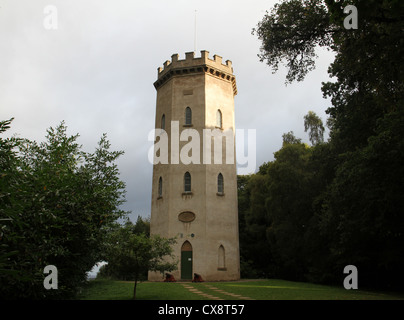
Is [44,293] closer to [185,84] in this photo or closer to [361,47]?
[361,47]

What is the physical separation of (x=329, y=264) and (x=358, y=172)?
13.1 metres

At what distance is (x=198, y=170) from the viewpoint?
24.7 m

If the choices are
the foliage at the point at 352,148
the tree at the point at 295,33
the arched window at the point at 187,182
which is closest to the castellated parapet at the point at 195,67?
the arched window at the point at 187,182

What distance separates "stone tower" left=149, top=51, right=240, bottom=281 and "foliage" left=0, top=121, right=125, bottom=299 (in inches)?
491

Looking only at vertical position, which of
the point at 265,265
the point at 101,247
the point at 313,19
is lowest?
the point at 265,265

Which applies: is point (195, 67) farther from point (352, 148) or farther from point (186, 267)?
point (186, 267)

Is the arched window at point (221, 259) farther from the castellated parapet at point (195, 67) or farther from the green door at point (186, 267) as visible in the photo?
the castellated parapet at point (195, 67)

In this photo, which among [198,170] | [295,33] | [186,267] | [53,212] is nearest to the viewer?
[53,212]

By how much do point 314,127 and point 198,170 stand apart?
19.9 metres

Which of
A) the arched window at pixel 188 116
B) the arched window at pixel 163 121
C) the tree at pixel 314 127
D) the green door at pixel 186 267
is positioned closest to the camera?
the green door at pixel 186 267

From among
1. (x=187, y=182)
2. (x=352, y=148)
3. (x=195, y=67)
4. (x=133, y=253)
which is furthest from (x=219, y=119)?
(x=133, y=253)

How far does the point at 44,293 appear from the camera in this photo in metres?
7.82

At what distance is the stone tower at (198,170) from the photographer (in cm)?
2336

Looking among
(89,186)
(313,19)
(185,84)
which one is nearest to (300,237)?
(185,84)
